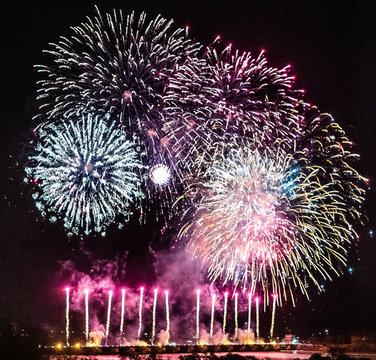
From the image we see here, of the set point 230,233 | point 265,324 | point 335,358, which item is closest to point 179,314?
point 265,324

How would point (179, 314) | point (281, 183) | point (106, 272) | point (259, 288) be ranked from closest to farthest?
point (281, 183), point (259, 288), point (106, 272), point (179, 314)

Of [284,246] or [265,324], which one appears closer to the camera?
[284,246]

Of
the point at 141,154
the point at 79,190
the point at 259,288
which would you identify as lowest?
the point at 259,288

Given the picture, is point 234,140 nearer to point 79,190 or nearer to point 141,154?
point 141,154

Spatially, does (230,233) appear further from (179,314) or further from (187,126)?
(179,314)

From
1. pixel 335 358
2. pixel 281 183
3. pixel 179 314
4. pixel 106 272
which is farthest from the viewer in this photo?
pixel 179 314

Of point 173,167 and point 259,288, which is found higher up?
point 173,167
